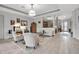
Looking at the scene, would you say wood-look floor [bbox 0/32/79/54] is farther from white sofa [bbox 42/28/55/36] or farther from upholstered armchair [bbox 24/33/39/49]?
white sofa [bbox 42/28/55/36]

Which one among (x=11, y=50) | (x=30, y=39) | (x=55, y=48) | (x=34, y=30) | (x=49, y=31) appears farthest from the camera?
(x=49, y=31)

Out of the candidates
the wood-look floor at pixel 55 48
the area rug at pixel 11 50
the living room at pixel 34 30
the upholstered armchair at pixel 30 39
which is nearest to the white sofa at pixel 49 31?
the living room at pixel 34 30

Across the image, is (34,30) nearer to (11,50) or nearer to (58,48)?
(58,48)

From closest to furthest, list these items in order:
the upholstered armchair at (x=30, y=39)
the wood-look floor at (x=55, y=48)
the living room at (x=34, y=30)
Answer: the wood-look floor at (x=55, y=48), the living room at (x=34, y=30), the upholstered armchair at (x=30, y=39)

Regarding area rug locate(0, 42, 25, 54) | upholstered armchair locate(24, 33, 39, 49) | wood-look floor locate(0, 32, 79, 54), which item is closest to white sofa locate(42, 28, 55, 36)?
wood-look floor locate(0, 32, 79, 54)

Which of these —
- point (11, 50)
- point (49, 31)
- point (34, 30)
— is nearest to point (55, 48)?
point (11, 50)

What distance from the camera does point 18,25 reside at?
1097cm

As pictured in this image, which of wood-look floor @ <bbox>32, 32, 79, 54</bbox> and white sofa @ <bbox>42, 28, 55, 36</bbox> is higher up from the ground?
white sofa @ <bbox>42, 28, 55, 36</bbox>

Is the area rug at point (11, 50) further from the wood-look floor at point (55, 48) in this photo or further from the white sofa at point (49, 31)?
the white sofa at point (49, 31)

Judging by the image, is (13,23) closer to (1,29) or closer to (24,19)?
(1,29)

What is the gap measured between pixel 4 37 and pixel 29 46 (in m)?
4.47

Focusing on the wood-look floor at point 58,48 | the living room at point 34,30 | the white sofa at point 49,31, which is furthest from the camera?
the white sofa at point 49,31

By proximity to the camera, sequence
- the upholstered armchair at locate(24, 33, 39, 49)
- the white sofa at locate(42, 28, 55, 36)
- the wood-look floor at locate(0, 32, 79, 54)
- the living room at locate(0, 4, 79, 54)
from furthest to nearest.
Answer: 1. the white sofa at locate(42, 28, 55, 36)
2. the upholstered armchair at locate(24, 33, 39, 49)
3. the living room at locate(0, 4, 79, 54)
4. the wood-look floor at locate(0, 32, 79, 54)
